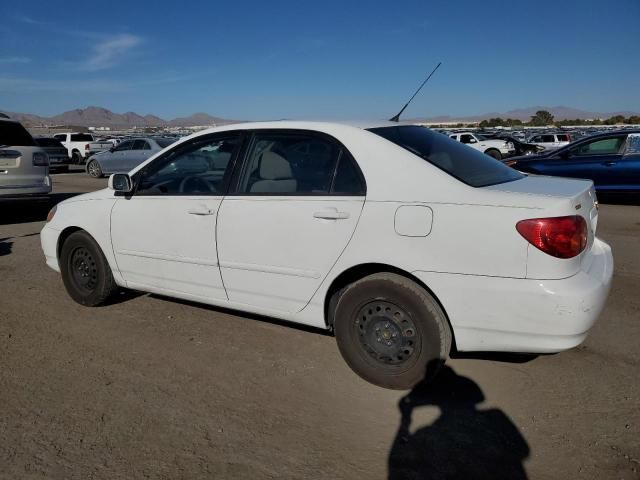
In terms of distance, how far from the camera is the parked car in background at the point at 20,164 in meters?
8.70

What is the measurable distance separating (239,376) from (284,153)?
154 centimetres

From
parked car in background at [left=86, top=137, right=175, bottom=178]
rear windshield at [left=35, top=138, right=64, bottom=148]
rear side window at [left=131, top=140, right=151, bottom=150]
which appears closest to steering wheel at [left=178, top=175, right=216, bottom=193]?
parked car in background at [left=86, top=137, right=175, bottom=178]

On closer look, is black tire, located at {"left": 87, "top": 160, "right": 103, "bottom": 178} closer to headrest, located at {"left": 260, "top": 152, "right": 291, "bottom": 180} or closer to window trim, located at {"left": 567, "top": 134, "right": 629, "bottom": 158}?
window trim, located at {"left": 567, "top": 134, "right": 629, "bottom": 158}

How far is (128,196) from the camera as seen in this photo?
433cm

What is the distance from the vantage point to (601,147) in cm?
1112

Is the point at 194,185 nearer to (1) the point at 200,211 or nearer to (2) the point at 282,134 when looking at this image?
(1) the point at 200,211

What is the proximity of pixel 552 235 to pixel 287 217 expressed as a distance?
1.58 meters

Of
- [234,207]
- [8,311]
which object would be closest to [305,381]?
[234,207]

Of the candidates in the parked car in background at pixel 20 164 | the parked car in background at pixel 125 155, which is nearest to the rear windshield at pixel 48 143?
the parked car in background at pixel 125 155

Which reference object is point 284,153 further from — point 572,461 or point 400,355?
point 572,461

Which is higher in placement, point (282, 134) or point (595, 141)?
point (282, 134)

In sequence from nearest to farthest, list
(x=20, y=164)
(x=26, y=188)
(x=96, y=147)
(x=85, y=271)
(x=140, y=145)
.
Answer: (x=85, y=271)
(x=20, y=164)
(x=26, y=188)
(x=140, y=145)
(x=96, y=147)

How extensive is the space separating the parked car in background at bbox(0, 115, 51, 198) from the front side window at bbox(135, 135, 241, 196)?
5757 mm

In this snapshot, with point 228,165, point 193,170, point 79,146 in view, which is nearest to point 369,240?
point 228,165
